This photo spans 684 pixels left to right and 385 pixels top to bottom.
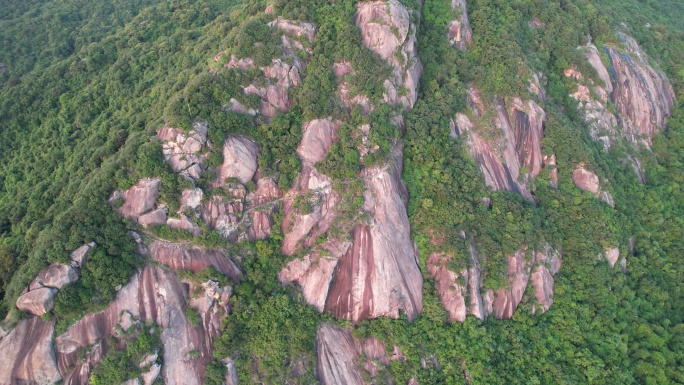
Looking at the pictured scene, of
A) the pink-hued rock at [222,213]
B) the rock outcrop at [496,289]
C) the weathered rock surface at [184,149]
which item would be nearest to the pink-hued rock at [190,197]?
the pink-hued rock at [222,213]

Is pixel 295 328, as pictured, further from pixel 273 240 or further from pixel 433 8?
pixel 433 8

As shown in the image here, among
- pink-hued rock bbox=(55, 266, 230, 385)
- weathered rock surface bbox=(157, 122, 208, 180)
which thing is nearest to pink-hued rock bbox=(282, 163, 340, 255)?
weathered rock surface bbox=(157, 122, 208, 180)

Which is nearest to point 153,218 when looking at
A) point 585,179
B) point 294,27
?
point 294,27

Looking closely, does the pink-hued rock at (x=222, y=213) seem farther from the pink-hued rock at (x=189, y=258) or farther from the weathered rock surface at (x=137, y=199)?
the weathered rock surface at (x=137, y=199)

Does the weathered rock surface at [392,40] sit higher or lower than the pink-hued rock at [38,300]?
higher

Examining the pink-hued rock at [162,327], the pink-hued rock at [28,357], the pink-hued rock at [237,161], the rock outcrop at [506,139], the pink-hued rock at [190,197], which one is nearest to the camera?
the pink-hued rock at [28,357]

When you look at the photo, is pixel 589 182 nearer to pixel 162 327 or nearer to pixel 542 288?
pixel 542 288
